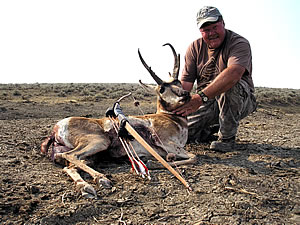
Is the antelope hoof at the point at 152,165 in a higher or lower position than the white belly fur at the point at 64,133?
lower

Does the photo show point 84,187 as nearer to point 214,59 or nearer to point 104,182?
point 104,182

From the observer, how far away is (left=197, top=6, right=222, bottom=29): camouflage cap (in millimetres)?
5559

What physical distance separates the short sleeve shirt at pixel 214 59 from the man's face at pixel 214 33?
14 centimetres

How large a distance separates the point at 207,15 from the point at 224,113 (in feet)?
6.43

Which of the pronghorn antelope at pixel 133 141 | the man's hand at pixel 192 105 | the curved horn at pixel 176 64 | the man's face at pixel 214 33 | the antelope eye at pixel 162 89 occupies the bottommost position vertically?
the pronghorn antelope at pixel 133 141

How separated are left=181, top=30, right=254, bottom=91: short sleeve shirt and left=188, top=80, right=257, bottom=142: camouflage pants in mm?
392

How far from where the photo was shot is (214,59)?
19.6 ft

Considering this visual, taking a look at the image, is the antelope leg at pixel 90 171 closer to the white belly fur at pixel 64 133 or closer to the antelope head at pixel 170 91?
the white belly fur at pixel 64 133

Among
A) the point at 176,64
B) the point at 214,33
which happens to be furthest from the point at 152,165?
the point at 214,33

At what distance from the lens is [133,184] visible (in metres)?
3.73

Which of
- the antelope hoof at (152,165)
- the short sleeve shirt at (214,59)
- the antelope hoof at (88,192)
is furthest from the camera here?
the short sleeve shirt at (214,59)

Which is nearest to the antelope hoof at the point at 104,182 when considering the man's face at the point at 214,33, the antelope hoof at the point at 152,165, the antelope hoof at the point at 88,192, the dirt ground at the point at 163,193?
the dirt ground at the point at 163,193

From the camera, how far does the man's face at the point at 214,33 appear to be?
5668mm

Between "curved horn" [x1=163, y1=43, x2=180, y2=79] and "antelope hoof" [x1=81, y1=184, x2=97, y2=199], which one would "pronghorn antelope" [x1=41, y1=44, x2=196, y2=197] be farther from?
"antelope hoof" [x1=81, y1=184, x2=97, y2=199]
